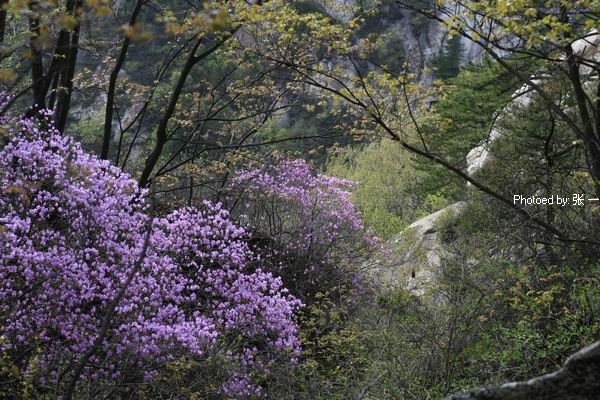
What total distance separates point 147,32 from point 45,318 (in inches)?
139

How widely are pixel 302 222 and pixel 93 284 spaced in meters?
6.54

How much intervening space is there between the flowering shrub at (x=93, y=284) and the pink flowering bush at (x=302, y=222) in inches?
134

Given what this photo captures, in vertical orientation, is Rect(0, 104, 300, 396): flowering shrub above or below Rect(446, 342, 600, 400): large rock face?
above

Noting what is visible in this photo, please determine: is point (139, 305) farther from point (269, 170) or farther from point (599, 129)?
point (269, 170)

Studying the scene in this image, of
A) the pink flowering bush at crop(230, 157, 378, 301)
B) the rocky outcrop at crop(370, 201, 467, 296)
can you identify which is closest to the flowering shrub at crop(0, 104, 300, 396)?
the pink flowering bush at crop(230, 157, 378, 301)

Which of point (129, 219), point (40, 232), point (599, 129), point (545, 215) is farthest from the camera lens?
point (545, 215)

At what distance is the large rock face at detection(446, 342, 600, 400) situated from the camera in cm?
193

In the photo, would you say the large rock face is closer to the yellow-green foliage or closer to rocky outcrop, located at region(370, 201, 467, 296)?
rocky outcrop, located at region(370, 201, 467, 296)

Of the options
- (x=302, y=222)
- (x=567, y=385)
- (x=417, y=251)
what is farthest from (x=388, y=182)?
(x=567, y=385)

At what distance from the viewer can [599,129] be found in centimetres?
692

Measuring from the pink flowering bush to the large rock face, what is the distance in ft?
27.3

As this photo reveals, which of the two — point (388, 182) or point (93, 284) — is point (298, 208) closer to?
point (93, 284)

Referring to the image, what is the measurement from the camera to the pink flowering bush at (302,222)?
36.5 ft

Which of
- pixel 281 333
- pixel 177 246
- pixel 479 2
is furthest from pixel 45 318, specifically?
pixel 479 2
